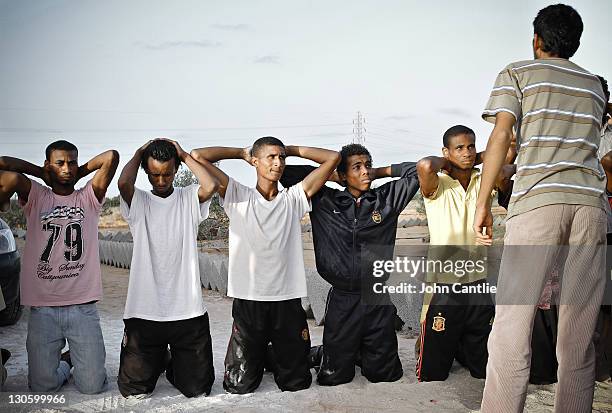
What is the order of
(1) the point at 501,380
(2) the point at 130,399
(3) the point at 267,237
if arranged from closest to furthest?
1. (1) the point at 501,380
2. (2) the point at 130,399
3. (3) the point at 267,237

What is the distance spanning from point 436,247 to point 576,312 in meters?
1.66

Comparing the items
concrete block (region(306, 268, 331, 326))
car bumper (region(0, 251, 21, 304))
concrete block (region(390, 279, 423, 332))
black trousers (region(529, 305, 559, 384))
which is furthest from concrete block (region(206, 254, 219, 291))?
black trousers (region(529, 305, 559, 384))

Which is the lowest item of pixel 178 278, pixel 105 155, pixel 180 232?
pixel 178 278

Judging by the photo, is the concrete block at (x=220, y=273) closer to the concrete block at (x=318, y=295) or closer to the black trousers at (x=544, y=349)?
the concrete block at (x=318, y=295)

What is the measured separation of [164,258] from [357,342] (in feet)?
4.63

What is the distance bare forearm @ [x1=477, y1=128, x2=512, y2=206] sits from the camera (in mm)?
3117

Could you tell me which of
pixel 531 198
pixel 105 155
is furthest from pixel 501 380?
pixel 105 155

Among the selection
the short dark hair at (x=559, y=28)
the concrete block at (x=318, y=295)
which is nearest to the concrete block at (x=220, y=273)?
the concrete block at (x=318, y=295)

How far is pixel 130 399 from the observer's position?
431 centimetres

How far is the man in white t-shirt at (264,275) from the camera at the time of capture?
14.9 ft

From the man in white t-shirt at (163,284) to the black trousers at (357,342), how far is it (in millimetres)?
818

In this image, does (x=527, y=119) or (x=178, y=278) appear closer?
(x=527, y=119)

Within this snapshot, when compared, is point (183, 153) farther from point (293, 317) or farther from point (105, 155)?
point (293, 317)

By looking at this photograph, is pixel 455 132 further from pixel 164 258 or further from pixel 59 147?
pixel 59 147
